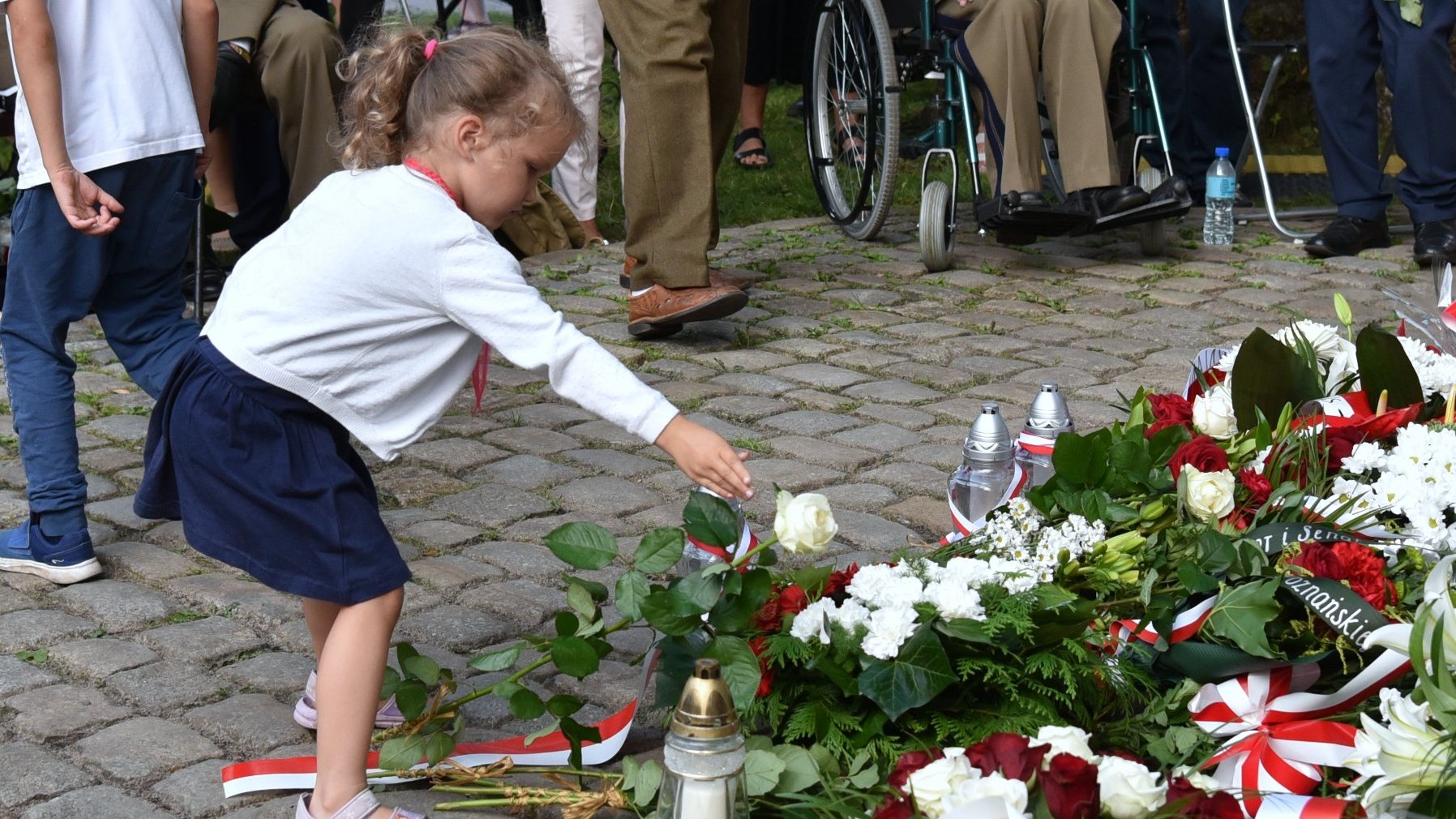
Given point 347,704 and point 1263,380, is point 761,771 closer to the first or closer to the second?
point 347,704

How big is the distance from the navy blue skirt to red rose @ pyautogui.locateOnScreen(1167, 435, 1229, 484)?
Answer: 1.18m

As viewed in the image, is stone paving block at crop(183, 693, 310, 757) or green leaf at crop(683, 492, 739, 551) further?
stone paving block at crop(183, 693, 310, 757)

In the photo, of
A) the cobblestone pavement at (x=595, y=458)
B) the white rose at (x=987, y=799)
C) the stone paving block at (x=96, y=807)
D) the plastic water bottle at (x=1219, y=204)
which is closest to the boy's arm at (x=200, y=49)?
the cobblestone pavement at (x=595, y=458)

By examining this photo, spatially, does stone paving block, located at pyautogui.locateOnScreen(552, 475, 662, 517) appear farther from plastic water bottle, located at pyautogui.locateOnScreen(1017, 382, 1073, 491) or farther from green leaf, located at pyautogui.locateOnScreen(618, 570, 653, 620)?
green leaf, located at pyautogui.locateOnScreen(618, 570, 653, 620)

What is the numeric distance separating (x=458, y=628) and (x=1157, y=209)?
11.7 ft

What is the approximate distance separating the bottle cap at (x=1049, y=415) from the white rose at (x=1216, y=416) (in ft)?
0.79

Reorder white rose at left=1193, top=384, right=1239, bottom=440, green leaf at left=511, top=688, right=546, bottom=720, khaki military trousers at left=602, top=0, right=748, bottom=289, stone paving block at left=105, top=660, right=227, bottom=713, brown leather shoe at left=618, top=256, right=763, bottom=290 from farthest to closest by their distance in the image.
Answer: brown leather shoe at left=618, top=256, right=763, bottom=290
khaki military trousers at left=602, top=0, right=748, bottom=289
white rose at left=1193, top=384, right=1239, bottom=440
stone paving block at left=105, top=660, right=227, bottom=713
green leaf at left=511, top=688, right=546, bottom=720

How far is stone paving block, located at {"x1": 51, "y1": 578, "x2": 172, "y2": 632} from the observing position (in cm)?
290

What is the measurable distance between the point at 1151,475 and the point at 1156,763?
56 cm

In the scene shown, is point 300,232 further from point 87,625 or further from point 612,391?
point 87,625

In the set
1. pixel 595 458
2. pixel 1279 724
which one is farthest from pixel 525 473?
pixel 1279 724

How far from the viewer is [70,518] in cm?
310

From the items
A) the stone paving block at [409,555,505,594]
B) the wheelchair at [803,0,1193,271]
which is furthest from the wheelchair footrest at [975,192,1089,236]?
the stone paving block at [409,555,505,594]

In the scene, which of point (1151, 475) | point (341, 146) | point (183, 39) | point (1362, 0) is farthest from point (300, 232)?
point (1362, 0)
